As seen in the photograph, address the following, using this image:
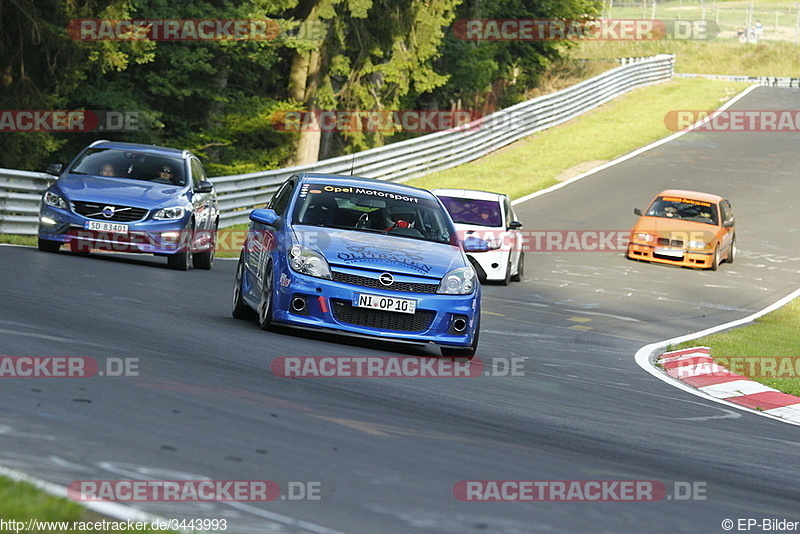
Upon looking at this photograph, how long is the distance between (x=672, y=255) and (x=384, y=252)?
16111 mm

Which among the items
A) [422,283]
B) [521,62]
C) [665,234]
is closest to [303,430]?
[422,283]

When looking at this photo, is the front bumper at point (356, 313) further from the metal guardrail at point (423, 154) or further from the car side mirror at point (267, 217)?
the metal guardrail at point (423, 154)

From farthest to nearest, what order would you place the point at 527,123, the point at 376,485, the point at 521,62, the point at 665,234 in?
the point at 521,62, the point at 527,123, the point at 665,234, the point at 376,485

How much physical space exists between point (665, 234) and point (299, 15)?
16585mm

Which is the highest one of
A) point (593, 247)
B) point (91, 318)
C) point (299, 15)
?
point (299, 15)

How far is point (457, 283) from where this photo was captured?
36.2 ft

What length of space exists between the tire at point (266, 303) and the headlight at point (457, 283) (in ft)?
4.83

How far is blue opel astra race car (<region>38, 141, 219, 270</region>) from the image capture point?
17.1 metres

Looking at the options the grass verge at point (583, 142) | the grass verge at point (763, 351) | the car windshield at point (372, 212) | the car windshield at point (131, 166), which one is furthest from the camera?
the grass verge at point (583, 142)

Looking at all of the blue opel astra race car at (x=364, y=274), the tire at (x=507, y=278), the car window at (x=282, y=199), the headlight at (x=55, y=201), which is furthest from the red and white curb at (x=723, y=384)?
the headlight at (x=55, y=201)

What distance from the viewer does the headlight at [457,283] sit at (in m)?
11.0

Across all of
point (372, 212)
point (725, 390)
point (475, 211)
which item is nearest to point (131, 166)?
point (475, 211)

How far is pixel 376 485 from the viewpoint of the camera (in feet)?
18.4

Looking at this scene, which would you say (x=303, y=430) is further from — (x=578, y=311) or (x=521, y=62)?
(x=521, y=62)
